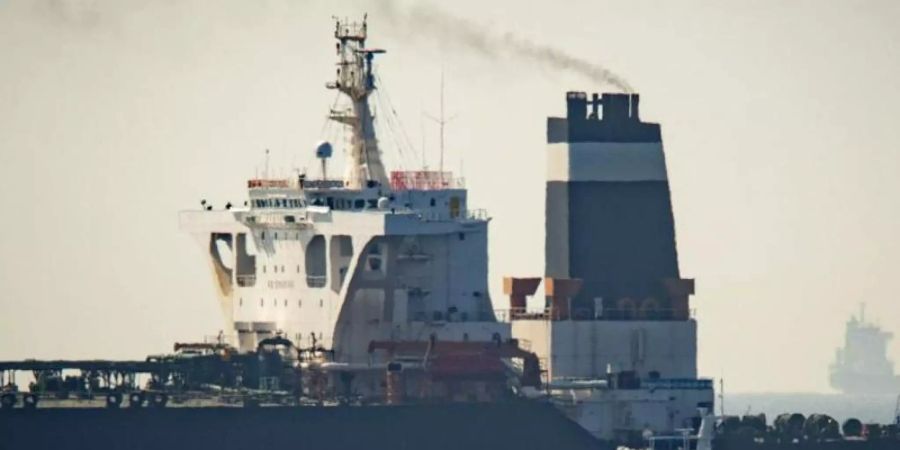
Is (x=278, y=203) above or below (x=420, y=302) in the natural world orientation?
above

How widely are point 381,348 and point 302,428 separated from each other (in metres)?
5.69

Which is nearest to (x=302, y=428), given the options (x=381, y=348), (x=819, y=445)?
(x=381, y=348)

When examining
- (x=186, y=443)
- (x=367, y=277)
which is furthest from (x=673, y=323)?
(x=186, y=443)

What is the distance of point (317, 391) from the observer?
113938 mm

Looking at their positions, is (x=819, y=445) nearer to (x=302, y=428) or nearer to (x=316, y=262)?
(x=316, y=262)

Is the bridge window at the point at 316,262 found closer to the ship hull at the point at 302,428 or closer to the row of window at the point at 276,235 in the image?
the row of window at the point at 276,235

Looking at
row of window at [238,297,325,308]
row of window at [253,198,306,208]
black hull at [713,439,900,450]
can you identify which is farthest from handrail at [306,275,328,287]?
black hull at [713,439,900,450]

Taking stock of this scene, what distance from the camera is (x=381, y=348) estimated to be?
378 feet

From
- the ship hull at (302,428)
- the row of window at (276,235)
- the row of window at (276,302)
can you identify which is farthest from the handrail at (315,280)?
the ship hull at (302,428)

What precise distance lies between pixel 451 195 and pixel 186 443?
15304 millimetres

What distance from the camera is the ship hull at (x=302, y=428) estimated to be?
10725cm

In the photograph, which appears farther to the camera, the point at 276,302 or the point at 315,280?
the point at 276,302

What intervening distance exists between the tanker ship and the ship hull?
0.06 meters

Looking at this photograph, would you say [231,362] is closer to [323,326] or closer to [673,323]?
[323,326]
